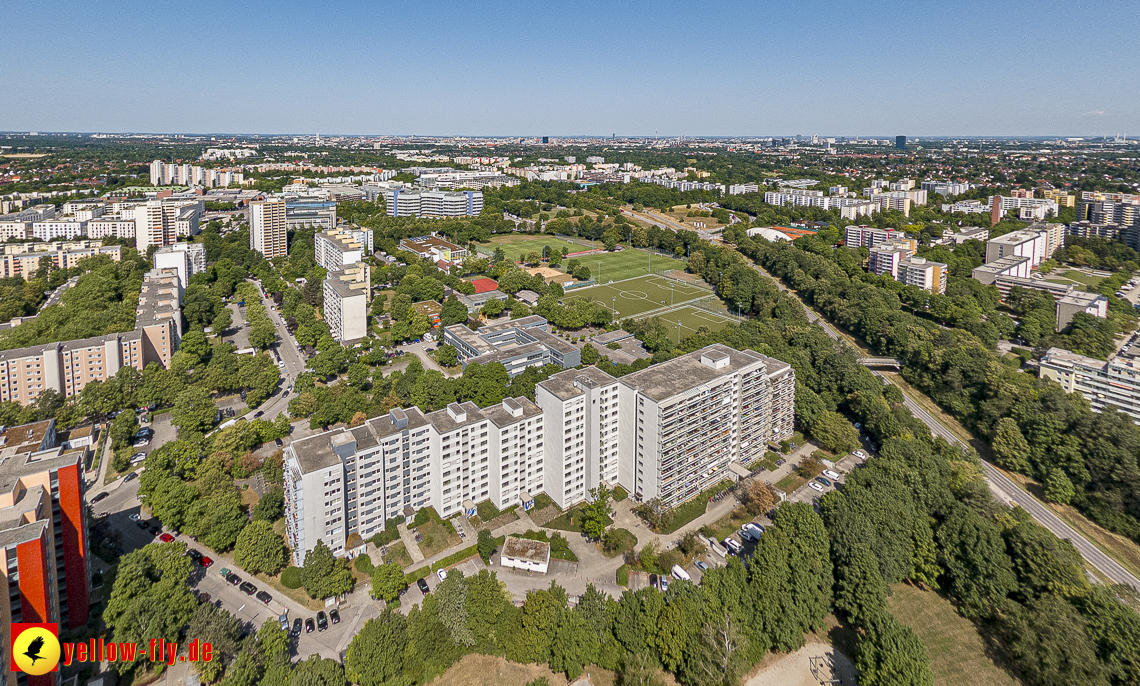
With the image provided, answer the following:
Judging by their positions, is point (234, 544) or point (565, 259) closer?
point (234, 544)

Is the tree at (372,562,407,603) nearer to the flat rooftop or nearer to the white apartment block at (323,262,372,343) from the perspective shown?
the flat rooftop

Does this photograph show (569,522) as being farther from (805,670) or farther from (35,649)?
(35,649)

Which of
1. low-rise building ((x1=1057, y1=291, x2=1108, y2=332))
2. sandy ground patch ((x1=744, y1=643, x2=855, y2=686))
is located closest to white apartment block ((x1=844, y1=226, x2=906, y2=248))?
low-rise building ((x1=1057, y1=291, x2=1108, y2=332))

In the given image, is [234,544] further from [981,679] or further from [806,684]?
[981,679]

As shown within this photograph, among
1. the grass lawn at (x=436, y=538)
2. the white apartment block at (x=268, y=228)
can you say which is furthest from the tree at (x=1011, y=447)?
the white apartment block at (x=268, y=228)

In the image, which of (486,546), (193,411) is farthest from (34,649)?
(193,411)

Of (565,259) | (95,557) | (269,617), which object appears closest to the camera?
(269,617)

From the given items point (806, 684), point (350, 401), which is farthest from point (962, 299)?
point (350, 401)
